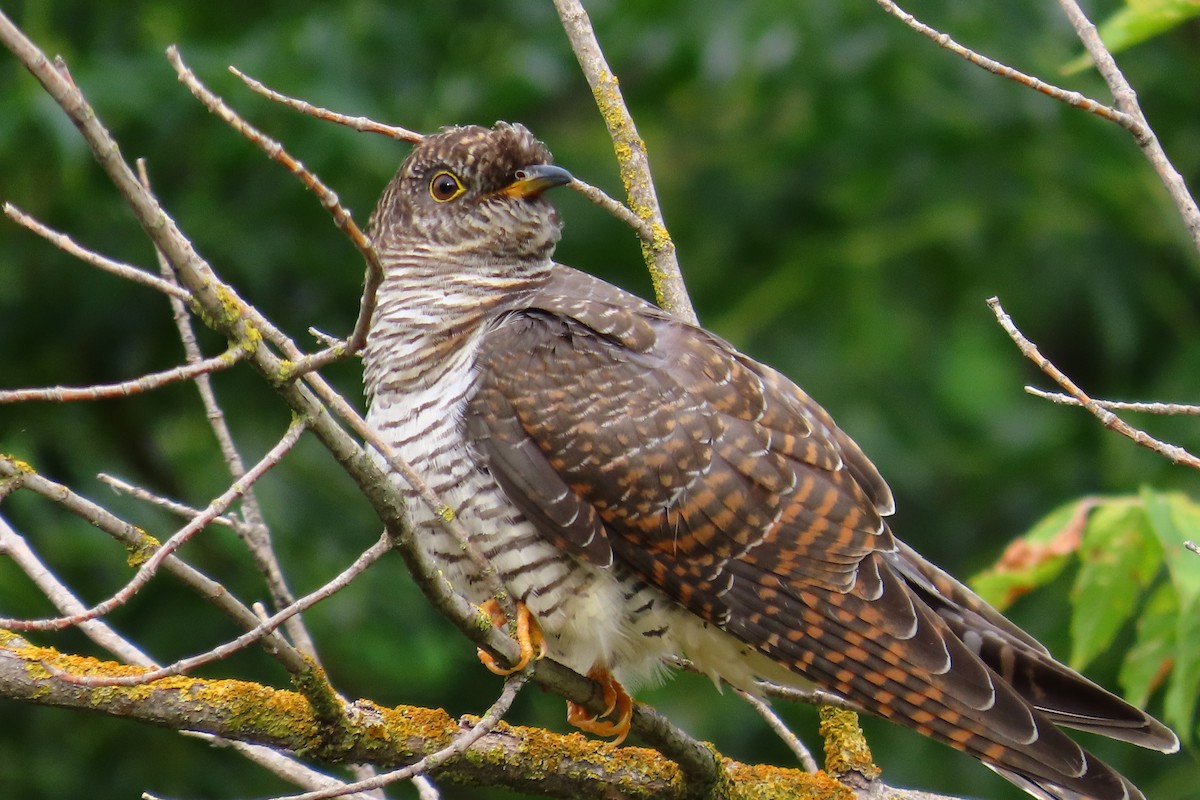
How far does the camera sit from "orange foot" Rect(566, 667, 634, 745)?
108 inches

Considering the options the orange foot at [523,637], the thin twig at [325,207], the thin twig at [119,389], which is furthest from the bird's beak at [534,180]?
the thin twig at [119,389]

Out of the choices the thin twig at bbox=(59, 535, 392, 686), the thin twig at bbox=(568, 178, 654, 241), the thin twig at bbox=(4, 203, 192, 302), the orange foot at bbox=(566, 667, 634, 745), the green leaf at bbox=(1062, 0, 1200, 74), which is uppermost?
the green leaf at bbox=(1062, 0, 1200, 74)

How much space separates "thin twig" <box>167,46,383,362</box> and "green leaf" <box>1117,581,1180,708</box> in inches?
74.5

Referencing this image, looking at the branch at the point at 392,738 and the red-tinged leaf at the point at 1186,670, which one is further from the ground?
the red-tinged leaf at the point at 1186,670

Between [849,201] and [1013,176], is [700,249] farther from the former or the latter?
[1013,176]

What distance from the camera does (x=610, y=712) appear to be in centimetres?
280

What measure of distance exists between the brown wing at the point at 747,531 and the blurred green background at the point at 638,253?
1.94 meters

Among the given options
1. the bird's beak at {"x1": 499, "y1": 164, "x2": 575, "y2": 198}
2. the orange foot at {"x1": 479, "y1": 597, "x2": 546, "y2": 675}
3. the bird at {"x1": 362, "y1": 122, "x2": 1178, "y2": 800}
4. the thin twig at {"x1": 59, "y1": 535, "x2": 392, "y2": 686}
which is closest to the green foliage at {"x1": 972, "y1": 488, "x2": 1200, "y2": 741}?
the bird at {"x1": 362, "y1": 122, "x2": 1178, "y2": 800}

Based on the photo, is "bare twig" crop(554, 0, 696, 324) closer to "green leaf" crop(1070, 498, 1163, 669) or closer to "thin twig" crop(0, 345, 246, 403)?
"green leaf" crop(1070, 498, 1163, 669)

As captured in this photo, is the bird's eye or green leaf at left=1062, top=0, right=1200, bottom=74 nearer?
green leaf at left=1062, top=0, right=1200, bottom=74

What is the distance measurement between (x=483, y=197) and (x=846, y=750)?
4.83ft

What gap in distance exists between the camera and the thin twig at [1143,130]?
2105 mm

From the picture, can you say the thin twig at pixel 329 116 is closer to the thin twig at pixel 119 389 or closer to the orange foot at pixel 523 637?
the thin twig at pixel 119 389

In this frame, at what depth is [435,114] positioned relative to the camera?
500 centimetres
